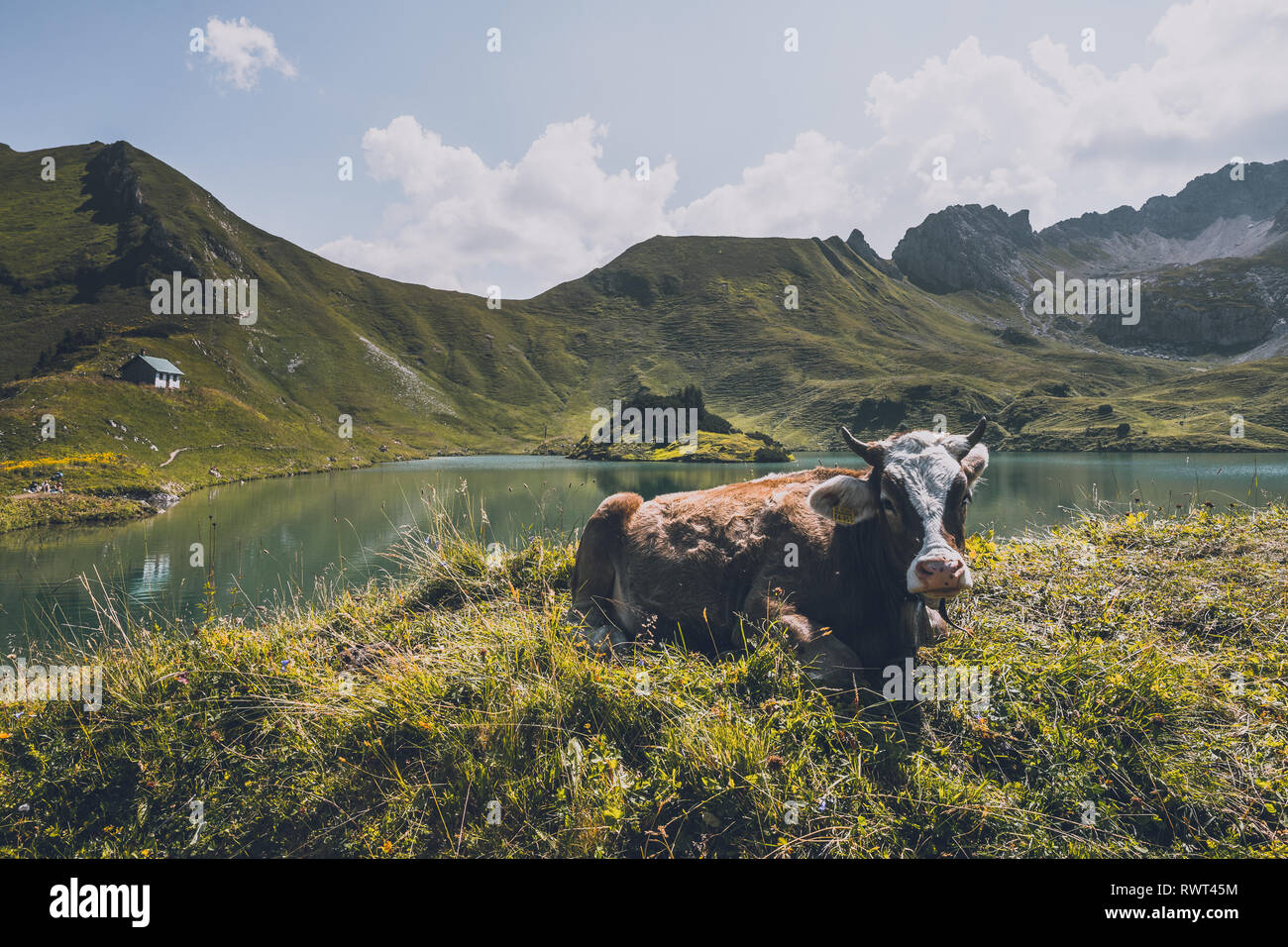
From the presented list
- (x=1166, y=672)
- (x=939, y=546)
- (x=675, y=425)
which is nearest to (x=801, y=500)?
(x=939, y=546)

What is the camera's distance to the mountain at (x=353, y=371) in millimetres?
62781

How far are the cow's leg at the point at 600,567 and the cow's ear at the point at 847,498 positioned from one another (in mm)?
2186

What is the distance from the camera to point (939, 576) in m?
3.76

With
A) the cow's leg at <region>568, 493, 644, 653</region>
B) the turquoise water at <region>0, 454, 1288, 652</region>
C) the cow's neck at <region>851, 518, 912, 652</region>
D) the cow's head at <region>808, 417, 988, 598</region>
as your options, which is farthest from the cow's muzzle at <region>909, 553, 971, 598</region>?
the turquoise water at <region>0, 454, 1288, 652</region>

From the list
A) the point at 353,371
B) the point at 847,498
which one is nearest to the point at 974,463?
the point at 847,498

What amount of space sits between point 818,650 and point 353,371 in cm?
13897

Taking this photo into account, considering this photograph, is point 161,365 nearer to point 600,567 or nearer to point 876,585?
point 600,567

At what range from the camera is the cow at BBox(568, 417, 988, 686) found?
4363mm

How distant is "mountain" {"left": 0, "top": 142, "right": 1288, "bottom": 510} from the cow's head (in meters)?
50.3

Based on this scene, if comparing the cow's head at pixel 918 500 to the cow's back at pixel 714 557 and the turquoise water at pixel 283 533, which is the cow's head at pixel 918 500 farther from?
the turquoise water at pixel 283 533

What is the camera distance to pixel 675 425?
98875 mm

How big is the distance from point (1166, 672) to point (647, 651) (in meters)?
3.84

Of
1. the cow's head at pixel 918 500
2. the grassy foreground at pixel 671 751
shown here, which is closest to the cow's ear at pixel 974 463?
the cow's head at pixel 918 500

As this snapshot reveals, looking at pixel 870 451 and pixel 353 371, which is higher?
pixel 353 371
